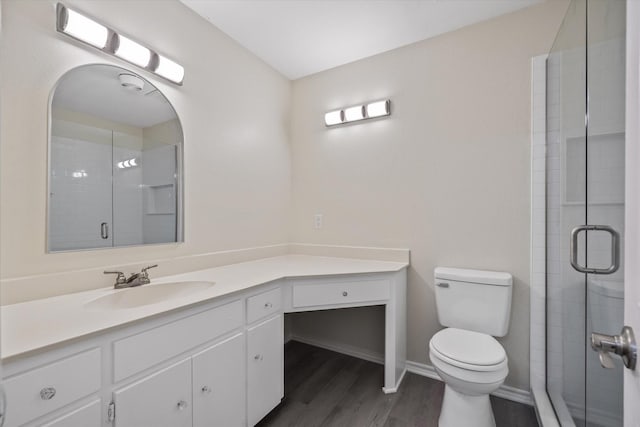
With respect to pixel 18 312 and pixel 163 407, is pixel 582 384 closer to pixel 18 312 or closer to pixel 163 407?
pixel 163 407

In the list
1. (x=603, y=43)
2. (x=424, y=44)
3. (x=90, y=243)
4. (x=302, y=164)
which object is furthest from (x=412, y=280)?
(x=90, y=243)

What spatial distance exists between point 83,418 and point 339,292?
48.9 inches

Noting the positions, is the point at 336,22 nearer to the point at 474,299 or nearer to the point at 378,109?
the point at 378,109

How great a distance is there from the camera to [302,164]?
102 inches

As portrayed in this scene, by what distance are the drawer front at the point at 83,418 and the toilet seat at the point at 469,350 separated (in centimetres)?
142

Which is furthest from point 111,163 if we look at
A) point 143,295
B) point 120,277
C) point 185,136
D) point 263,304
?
point 263,304

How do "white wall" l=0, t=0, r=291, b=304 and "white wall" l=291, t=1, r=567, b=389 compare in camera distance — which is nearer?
"white wall" l=0, t=0, r=291, b=304

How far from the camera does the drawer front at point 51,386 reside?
29.4 inches

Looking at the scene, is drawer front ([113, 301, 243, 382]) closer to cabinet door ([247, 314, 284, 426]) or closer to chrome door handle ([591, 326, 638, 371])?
cabinet door ([247, 314, 284, 426])

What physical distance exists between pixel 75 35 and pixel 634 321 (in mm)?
2059

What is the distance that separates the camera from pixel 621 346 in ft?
1.85

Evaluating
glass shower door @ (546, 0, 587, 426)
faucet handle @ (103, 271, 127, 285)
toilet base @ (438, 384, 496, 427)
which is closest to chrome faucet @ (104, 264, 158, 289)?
faucet handle @ (103, 271, 127, 285)

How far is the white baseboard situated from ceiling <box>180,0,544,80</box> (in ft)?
7.63

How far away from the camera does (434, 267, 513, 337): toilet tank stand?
67.0 inches
